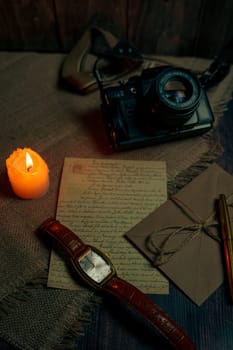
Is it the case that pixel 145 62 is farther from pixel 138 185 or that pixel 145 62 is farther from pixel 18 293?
pixel 18 293

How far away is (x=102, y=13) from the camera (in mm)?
775

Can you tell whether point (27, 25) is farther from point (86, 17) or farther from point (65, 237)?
point (65, 237)

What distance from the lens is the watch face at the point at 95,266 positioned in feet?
1.89

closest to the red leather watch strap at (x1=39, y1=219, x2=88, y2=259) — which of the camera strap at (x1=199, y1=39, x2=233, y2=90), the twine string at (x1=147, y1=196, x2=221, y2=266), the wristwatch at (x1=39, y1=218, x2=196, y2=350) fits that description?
the wristwatch at (x1=39, y1=218, x2=196, y2=350)

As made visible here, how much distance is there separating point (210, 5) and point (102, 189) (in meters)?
0.40

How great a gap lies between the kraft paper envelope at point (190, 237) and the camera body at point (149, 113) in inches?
3.8

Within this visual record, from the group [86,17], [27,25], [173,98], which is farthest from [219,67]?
[27,25]

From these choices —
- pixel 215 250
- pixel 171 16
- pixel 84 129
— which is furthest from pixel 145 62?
pixel 215 250

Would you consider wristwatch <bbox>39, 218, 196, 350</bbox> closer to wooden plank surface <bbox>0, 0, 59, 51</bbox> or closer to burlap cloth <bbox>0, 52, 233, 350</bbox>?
burlap cloth <bbox>0, 52, 233, 350</bbox>

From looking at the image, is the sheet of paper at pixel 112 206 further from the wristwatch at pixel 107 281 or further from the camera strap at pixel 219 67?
the camera strap at pixel 219 67

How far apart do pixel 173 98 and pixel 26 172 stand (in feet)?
0.85

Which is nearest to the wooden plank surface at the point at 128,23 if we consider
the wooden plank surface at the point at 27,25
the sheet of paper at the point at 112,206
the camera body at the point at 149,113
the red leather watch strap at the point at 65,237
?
the wooden plank surface at the point at 27,25

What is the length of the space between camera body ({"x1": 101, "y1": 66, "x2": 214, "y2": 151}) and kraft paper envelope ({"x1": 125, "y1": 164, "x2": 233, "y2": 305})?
0.10 m

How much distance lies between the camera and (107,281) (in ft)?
1.88
